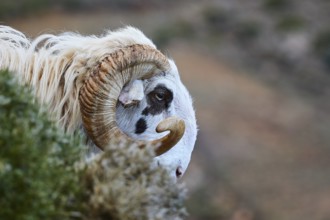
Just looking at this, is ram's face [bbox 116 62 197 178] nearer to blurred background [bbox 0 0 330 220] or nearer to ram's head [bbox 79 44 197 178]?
ram's head [bbox 79 44 197 178]

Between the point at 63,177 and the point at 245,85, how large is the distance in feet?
141

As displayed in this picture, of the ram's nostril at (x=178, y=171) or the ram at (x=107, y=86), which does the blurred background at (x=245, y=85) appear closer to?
the ram's nostril at (x=178, y=171)

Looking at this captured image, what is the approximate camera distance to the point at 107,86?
10.6 m

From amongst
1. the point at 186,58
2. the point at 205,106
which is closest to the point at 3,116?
the point at 205,106

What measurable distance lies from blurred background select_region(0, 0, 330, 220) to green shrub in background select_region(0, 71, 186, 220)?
25520mm

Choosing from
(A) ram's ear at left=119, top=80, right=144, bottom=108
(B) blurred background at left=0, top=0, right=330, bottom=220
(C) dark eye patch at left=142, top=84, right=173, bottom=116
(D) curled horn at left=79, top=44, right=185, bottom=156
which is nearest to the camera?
(D) curled horn at left=79, top=44, right=185, bottom=156

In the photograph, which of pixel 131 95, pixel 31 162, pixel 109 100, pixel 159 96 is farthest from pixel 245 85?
pixel 31 162

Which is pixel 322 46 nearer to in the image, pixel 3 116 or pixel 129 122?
pixel 129 122

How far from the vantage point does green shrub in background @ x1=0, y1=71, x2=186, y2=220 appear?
7.41 metres

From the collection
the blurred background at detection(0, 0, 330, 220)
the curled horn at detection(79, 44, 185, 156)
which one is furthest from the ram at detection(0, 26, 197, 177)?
the blurred background at detection(0, 0, 330, 220)

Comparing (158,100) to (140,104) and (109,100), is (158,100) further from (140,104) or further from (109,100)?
(109,100)

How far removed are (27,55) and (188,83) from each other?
3539 cm

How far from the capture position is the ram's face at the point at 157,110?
11.2 meters

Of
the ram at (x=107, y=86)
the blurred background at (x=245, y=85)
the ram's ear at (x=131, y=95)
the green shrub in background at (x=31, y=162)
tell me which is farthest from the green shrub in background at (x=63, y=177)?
the blurred background at (x=245, y=85)
